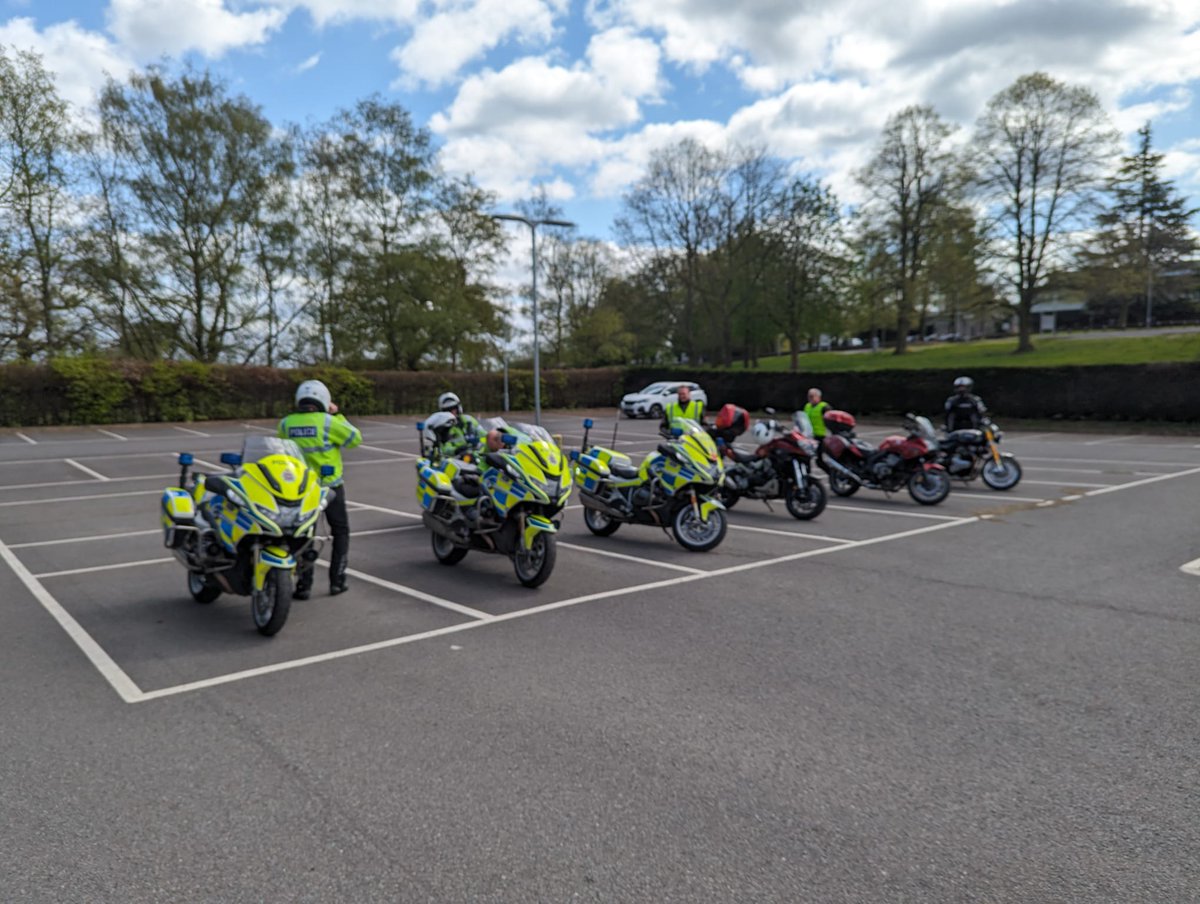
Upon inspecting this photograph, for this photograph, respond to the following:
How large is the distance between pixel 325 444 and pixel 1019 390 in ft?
90.6

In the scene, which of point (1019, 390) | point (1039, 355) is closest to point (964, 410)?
point (1019, 390)

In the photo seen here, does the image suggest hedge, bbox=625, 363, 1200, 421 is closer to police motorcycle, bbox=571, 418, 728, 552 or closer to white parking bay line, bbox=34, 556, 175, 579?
police motorcycle, bbox=571, 418, 728, 552

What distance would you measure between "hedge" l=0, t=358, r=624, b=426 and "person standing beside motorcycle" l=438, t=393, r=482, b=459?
2408 cm

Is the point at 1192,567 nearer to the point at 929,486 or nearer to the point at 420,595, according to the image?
the point at 929,486

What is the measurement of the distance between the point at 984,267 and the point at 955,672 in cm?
4162

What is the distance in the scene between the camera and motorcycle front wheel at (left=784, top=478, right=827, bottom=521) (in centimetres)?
1059

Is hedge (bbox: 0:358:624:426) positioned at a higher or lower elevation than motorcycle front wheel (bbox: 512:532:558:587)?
higher

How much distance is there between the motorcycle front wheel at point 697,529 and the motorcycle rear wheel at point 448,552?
217 centimetres

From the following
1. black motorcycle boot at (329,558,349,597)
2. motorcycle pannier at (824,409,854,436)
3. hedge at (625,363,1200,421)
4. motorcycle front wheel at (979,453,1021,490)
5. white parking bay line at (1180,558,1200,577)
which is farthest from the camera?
hedge at (625,363,1200,421)

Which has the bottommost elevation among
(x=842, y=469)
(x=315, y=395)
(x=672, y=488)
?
(x=842, y=469)

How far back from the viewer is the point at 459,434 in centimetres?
962

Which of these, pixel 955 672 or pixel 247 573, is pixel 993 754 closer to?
pixel 955 672

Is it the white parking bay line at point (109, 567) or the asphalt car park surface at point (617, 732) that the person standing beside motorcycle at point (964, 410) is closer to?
the asphalt car park surface at point (617, 732)

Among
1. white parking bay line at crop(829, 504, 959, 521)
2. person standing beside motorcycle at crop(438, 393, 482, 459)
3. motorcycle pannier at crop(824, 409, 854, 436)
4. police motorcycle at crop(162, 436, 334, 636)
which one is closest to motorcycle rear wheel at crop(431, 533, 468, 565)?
person standing beside motorcycle at crop(438, 393, 482, 459)
